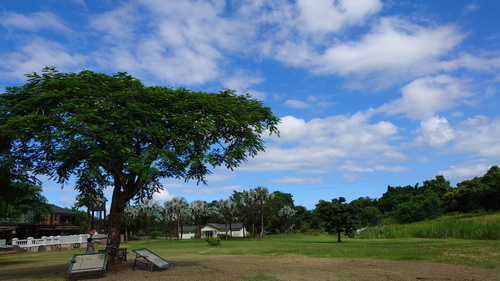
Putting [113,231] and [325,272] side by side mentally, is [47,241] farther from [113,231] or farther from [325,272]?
[325,272]

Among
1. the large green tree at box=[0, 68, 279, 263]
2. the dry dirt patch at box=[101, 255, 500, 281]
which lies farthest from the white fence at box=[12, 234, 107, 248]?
the dry dirt patch at box=[101, 255, 500, 281]

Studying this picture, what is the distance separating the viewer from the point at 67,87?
14258mm

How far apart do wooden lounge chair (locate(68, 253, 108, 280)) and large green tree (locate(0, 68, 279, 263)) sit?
1639 millimetres

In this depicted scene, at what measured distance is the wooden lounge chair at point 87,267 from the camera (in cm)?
1366

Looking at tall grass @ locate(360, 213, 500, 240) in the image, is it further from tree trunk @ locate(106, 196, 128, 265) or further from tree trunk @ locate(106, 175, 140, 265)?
tree trunk @ locate(106, 196, 128, 265)

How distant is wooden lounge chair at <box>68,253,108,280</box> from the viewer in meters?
13.7

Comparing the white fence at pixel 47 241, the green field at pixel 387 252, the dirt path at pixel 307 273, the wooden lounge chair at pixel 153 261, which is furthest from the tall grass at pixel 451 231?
the white fence at pixel 47 241

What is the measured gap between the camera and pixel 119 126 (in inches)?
Result: 547

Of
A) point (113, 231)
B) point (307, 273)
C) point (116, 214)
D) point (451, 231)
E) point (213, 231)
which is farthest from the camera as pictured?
point (213, 231)

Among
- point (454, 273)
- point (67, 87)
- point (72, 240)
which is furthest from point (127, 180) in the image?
point (72, 240)

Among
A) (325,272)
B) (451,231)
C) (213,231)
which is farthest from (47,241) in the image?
(213,231)

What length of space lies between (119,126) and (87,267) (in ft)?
18.2

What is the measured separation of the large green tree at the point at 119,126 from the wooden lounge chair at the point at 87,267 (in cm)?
164

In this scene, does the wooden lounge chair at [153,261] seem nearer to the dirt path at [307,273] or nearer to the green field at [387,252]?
the dirt path at [307,273]
